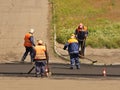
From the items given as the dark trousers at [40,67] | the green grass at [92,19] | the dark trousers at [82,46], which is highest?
the green grass at [92,19]

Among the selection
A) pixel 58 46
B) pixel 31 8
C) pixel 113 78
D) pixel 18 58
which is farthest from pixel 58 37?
pixel 113 78

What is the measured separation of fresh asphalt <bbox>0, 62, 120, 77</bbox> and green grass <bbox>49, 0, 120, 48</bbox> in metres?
5.06

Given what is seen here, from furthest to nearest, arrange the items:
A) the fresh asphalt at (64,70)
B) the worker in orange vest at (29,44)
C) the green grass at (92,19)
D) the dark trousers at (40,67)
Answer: the green grass at (92,19)
the worker in orange vest at (29,44)
the fresh asphalt at (64,70)
the dark trousers at (40,67)

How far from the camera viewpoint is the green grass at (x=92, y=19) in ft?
111

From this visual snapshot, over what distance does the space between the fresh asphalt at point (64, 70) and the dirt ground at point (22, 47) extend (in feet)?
3.64

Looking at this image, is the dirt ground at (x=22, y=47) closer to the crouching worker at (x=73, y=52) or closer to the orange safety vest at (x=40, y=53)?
the orange safety vest at (x=40, y=53)

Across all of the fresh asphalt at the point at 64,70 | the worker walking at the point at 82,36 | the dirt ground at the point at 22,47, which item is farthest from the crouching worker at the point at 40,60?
the worker walking at the point at 82,36

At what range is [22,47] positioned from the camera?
33.1m

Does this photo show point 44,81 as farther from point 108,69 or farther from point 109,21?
point 109,21

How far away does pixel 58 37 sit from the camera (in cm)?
3444

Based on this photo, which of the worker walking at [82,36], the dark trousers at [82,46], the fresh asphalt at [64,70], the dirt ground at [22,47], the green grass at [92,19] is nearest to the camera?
the dirt ground at [22,47]

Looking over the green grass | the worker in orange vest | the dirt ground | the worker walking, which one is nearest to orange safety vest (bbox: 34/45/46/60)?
the dirt ground

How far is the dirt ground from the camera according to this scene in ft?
75.3

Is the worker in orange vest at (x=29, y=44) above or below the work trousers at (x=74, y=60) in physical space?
above
